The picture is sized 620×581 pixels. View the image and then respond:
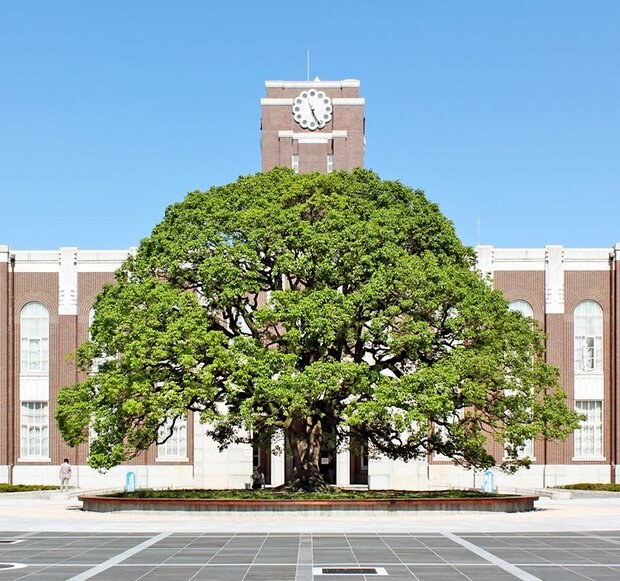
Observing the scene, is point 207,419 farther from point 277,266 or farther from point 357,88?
point 357,88

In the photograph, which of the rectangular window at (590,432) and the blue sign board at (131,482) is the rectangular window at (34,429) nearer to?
the blue sign board at (131,482)

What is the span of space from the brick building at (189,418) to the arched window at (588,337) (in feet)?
0.17

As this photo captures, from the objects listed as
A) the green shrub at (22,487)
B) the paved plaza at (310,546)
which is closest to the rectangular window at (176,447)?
the green shrub at (22,487)

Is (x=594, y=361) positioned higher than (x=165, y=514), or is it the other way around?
(x=594, y=361)

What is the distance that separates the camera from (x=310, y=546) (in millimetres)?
23625

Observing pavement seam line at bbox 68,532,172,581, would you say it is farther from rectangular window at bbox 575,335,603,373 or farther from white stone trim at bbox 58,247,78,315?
rectangular window at bbox 575,335,603,373

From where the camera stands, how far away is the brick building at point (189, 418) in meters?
51.8

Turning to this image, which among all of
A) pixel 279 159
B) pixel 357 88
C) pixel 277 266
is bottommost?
pixel 277 266

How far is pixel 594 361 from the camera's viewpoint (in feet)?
173

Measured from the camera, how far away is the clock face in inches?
2606

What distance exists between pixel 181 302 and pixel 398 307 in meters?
7.04

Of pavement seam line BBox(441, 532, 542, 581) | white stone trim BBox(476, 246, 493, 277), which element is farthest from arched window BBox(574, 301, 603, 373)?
pavement seam line BBox(441, 532, 542, 581)

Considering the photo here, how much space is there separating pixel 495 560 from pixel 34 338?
36.6m

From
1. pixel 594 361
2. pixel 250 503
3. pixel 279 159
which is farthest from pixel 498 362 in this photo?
pixel 279 159
